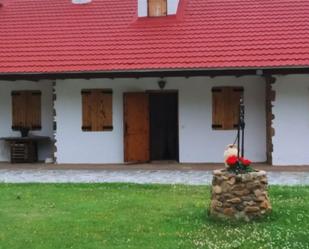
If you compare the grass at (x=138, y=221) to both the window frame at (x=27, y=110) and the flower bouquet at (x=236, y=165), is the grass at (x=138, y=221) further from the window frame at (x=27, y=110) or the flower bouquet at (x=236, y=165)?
the window frame at (x=27, y=110)

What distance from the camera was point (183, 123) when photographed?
1620cm

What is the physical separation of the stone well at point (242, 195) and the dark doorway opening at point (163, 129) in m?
9.26

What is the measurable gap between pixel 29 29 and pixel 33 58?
1.93 metres

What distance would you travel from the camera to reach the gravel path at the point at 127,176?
41.4 ft

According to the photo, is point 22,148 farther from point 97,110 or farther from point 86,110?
point 97,110

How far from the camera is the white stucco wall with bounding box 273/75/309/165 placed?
1538 centimetres

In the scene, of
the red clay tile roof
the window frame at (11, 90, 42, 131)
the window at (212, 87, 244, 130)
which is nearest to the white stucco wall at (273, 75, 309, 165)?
the red clay tile roof

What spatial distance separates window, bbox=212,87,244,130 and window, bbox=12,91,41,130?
489 centimetres

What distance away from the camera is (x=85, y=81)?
1655 cm

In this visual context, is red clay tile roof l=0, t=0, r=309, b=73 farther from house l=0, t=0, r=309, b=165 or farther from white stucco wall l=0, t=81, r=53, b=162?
white stucco wall l=0, t=81, r=53, b=162

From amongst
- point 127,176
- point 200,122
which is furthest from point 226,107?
→ point 127,176

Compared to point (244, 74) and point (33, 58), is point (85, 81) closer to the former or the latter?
point (33, 58)

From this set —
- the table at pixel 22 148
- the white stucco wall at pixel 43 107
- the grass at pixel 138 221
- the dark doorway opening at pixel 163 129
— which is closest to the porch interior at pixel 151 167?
the table at pixel 22 148

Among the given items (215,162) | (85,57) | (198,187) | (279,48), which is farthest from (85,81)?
(198,187)
